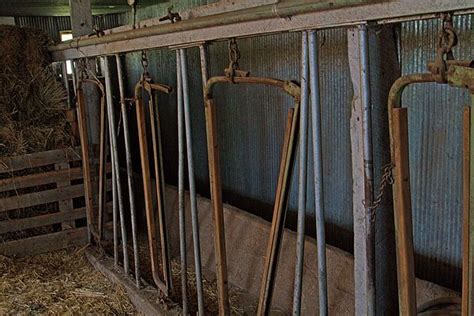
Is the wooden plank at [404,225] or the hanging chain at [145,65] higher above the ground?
the hanging chain at [145,65]

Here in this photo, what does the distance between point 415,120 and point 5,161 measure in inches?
110

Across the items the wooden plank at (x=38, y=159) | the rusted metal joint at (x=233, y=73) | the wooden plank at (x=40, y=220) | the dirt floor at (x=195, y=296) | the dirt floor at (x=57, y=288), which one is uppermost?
the rusted metal joint at (x=233, y=73)

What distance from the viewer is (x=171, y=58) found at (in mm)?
4609

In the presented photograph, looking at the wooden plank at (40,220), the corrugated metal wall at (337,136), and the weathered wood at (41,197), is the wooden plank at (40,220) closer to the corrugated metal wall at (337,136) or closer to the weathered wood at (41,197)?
the weathered wood at (41,197)

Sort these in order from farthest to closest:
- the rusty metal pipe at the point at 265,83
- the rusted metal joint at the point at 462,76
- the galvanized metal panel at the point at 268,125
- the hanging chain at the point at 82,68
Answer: the hanging chain at the point at 82,68 → the galvanized metal panel at the point at 268,125 → the rusty metal pipe at the point at 265,83 → the rusted metal joint at the point at 462,76

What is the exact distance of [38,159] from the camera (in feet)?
12.2

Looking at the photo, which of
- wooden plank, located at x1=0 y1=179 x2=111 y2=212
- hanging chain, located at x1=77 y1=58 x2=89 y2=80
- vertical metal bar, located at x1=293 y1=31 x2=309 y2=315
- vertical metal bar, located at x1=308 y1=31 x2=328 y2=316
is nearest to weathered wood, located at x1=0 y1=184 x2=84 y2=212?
wooden plank, located at x1=0 y1=179 x2=111 y2=212

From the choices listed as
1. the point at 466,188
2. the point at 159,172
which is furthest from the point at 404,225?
the point at 159,172

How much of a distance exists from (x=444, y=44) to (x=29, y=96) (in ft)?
11.4

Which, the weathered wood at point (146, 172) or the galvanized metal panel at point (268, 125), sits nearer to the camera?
the galvanized metal panel at point (268, 125)

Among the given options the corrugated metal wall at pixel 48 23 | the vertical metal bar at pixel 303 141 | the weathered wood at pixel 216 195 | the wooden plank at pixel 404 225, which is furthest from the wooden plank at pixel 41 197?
the corrugated metal wall at pixel 48 23

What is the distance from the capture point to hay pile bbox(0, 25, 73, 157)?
3773 millimetres

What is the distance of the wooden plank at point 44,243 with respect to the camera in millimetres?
3682

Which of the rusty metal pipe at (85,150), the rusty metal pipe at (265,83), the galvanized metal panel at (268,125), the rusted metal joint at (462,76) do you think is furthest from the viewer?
the rusty metal pipe at (85,150)
